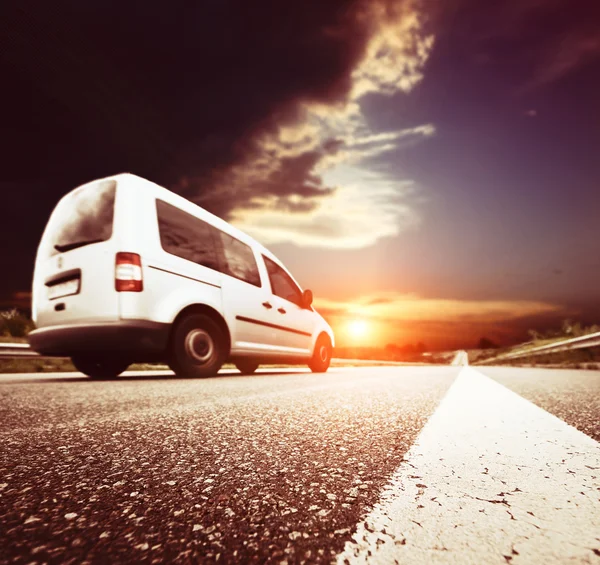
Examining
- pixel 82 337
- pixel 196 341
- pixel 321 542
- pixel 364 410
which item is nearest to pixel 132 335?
pixel 82 337

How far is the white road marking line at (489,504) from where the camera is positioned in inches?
40.9

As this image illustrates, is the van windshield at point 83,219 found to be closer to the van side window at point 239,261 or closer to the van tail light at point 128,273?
the van tail light at point 128,273

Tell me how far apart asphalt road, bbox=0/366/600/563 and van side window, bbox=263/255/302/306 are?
514cm

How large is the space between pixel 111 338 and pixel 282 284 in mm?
3836

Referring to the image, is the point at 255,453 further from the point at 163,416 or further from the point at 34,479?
the point at 163,416

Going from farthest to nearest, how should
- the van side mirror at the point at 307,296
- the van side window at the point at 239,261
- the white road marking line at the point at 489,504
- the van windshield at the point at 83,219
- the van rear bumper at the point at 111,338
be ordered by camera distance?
the van side mirror at the point at 307,296, the van side window at the point at 239,261, the van windshield at the point at 83,219, the van rear bumper at the point at 111,338, the white road marking line at the point at 489,504

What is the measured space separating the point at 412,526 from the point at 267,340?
6816 millimetres

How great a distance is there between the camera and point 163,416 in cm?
298

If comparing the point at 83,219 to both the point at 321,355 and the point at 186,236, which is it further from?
the point at 321,355

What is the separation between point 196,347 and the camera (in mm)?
6484

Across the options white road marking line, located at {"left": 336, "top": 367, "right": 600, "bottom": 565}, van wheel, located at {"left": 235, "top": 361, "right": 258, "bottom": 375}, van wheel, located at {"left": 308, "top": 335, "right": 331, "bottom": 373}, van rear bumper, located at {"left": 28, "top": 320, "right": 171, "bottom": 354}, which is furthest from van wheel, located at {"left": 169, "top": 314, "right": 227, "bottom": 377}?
white road marking line, located at {"left": 336, "top": 367, "right": 600, "bottom": 565}

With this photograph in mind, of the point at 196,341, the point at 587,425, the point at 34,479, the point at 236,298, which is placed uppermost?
the point at 236,298

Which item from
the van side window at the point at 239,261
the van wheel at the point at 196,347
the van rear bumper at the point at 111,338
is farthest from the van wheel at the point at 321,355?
the van rear bumper at the point at 111,338

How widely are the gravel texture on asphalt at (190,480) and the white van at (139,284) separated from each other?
2.50m
